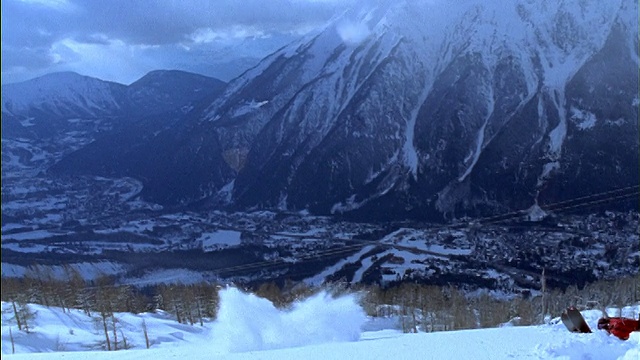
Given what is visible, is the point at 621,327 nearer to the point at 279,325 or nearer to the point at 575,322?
the point at 575,322

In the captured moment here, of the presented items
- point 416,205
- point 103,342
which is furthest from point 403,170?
point 103,342

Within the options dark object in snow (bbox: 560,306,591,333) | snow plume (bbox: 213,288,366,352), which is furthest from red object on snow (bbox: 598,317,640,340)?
snow plume (bbox: 213,288,366,352)

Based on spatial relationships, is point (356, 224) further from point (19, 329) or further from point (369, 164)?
point (19, 329)

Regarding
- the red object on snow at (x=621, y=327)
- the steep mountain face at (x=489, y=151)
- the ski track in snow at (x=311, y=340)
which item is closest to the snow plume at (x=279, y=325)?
the ski track in snow at (x=311, y=340)

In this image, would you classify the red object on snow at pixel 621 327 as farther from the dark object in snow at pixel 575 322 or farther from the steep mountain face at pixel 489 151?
the steep mountain face at pixel 489 151

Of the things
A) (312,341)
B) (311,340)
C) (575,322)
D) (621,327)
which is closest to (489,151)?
(311,340)
